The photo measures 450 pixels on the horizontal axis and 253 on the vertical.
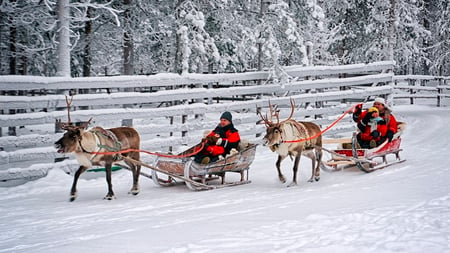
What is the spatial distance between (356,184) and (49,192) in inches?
204

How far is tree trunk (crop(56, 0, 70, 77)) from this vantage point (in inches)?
381

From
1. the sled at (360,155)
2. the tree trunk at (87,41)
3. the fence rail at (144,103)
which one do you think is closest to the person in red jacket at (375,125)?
the sled at (360,155)

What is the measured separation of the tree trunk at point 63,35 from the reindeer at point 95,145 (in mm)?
2757

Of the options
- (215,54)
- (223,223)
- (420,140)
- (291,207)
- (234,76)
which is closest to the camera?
(223,223)

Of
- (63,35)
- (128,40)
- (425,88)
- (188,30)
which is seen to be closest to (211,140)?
(63,35)

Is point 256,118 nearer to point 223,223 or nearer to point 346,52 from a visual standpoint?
point 223,223

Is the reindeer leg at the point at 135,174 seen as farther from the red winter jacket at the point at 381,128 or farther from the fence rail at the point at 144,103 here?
the red winter jacket at the point at 381,128

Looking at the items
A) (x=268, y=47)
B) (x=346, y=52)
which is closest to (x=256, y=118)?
(x=268, y=47)

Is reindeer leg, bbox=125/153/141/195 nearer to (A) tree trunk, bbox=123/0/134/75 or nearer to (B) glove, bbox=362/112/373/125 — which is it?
(B) glove, bbox=362/112/373/125

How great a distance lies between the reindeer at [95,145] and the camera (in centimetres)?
690

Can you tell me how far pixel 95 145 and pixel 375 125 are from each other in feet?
17.9

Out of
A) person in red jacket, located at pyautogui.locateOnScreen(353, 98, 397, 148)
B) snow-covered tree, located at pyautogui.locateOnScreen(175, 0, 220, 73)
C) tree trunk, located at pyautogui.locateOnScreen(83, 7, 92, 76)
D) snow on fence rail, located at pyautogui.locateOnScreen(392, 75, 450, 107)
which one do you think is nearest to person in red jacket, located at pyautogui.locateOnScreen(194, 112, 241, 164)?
person in red jacket, located at pyautogui.locateOnScreen(353, 98, 397, 148)

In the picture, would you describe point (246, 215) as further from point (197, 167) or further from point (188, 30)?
point (188, 30)

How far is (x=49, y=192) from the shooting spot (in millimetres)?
8062
